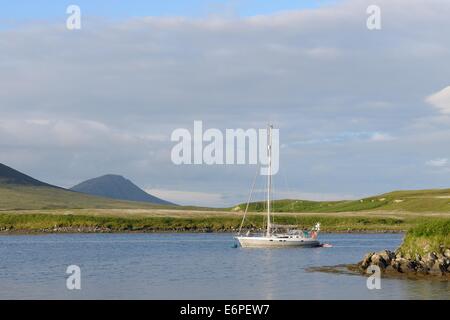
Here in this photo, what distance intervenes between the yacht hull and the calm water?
202cm

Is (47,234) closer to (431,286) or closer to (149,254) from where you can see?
(149,254)

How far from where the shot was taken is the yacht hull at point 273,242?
106188 millimetres

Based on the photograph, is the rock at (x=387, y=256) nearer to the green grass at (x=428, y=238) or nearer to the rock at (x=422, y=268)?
the green grass at (x=428, y=238)

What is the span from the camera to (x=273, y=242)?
10644cm

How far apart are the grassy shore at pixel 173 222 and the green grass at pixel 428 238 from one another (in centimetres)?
9237

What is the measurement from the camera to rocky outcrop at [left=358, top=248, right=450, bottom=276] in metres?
61.2

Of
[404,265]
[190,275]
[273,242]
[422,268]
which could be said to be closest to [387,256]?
[404,265]

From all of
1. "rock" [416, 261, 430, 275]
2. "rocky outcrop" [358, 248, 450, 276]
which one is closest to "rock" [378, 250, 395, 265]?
"rocky outcrop" [358, 248, 450, 276]

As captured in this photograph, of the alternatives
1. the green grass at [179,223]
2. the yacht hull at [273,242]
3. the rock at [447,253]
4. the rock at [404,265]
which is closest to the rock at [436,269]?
the rock at [447,253]

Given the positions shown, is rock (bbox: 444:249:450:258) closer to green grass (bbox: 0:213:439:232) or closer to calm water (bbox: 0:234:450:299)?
calm water (bbox: 0:234:450:299)

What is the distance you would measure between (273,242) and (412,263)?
144 ft

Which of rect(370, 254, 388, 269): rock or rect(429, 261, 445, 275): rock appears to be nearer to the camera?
rect(429, 261, 445, 275): rock

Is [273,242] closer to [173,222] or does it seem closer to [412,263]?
[412,263]
